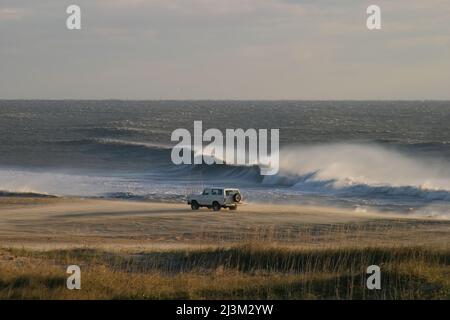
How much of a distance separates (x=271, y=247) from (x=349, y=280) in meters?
5.44

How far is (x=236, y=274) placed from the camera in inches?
688

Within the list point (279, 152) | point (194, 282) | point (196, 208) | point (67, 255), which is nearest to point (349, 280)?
point (194, 282)

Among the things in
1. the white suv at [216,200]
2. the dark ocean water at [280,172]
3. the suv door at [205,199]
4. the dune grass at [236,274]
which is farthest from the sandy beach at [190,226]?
the dark ocean water at [280,172]

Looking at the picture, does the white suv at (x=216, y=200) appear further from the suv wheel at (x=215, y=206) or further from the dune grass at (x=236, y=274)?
the dune grass at (x=236, y=274)

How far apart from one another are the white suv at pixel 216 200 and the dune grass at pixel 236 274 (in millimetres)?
22720

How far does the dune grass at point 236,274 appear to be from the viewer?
14012mm

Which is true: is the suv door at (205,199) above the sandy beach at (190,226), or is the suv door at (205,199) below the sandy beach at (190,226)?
above

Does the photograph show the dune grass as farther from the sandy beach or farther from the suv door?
the suv door

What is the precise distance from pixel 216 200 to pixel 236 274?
27854 mm

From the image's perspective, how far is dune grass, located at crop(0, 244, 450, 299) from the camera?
14012 millimetres

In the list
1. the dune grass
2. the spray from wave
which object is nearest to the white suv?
the spray from wave

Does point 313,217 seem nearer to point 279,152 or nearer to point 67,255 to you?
point 67,255

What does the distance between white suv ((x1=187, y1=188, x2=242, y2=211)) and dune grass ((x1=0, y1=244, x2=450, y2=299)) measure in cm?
2272
